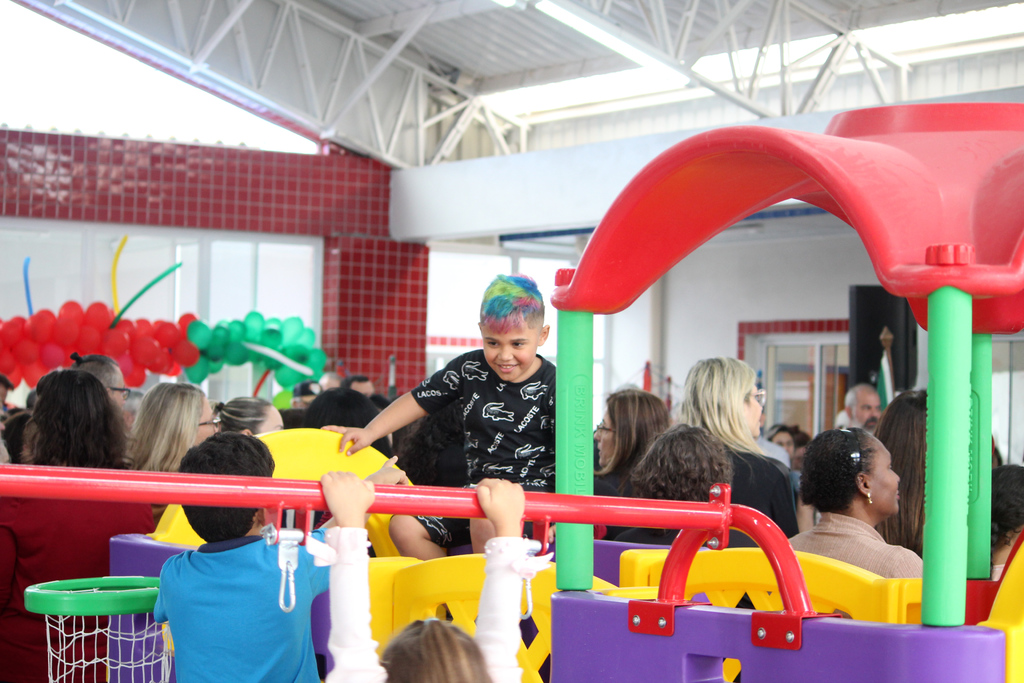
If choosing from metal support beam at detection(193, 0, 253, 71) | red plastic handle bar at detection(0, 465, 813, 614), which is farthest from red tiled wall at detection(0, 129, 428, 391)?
red plastic handle bar at detection(0, 465, 813, 614)

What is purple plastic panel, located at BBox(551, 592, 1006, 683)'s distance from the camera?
59.2 inches

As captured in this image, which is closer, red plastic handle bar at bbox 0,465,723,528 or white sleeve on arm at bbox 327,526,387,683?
red plastic handle bar at bbox 0,465,723,528

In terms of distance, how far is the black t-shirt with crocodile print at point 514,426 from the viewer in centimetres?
301

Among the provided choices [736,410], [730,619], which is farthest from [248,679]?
[736,410]

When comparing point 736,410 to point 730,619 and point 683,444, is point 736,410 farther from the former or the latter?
point 730,619

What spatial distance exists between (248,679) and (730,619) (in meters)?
1.00

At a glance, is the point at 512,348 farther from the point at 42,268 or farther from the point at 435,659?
the point at 42,268

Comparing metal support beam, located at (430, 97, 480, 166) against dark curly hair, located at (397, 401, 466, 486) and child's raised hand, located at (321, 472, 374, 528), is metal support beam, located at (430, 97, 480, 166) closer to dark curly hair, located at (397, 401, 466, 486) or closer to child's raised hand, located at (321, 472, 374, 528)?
dark curly hair, located at (397, 401, 466, 486)

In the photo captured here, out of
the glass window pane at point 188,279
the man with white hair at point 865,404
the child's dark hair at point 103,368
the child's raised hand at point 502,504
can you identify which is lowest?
the man with white hair at point 865,404

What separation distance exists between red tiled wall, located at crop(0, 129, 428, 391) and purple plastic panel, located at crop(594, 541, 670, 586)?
780cm

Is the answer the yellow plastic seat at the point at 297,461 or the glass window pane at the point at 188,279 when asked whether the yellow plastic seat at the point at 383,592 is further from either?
the glass window pane at the point at 188,279

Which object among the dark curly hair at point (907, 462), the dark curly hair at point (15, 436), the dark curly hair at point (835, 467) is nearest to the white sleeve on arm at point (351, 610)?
the dark curly hair at point (835, 467)

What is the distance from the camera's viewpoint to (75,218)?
9.59 m

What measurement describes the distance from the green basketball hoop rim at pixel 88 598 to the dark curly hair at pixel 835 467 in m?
1.59
